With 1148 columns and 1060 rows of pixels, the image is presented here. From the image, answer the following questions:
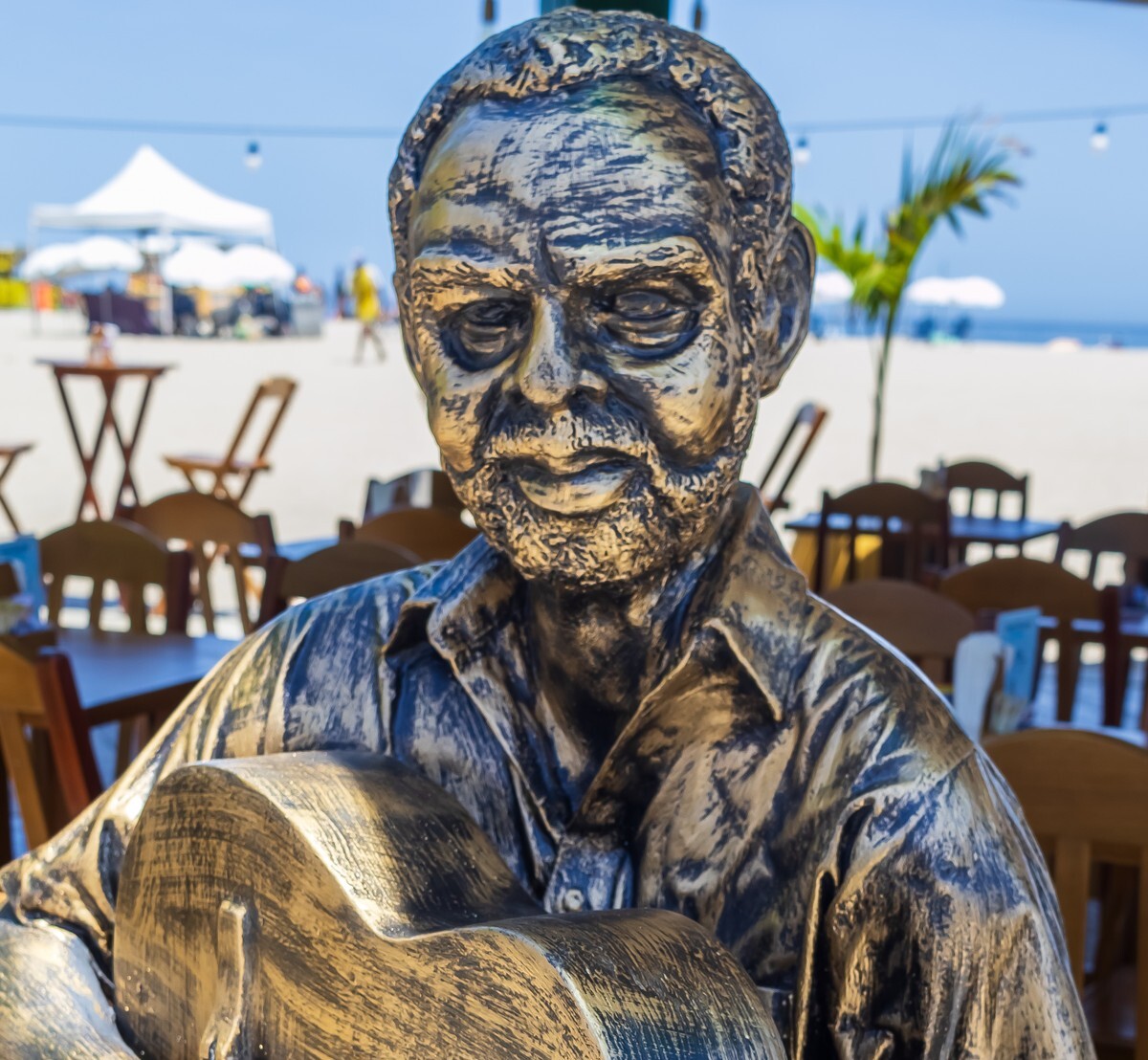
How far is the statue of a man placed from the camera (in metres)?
0.79

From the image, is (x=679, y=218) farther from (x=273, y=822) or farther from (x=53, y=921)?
(x=53, y=921)

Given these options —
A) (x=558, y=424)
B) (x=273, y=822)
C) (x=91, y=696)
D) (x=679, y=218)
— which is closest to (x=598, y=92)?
(x=679, y=218)

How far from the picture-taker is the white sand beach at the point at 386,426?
9898 millimetres

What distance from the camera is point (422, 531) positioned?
170 inches

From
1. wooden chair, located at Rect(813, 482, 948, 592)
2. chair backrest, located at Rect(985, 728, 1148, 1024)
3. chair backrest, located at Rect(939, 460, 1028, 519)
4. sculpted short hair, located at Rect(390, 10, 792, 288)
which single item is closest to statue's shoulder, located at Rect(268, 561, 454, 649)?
sculpted short hair, located at Rect(390, 10, 792, 288)

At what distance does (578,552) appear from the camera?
810 mm

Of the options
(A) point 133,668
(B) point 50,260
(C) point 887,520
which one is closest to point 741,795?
(A) point 133,668

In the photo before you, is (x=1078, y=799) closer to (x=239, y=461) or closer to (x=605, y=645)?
(x=605, y=645)

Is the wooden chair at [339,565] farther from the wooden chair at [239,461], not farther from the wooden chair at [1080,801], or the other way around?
the wooden chair at [239,461]

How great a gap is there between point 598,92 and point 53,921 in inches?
25.3

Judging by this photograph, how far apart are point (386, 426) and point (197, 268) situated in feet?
7.63

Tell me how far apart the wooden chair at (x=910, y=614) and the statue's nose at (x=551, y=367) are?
2684 millimetres

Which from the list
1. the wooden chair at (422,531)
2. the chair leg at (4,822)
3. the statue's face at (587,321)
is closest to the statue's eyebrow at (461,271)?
the statue's face at (587,321)

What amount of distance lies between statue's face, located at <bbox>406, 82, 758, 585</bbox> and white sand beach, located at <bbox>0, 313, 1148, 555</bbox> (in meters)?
7.25
